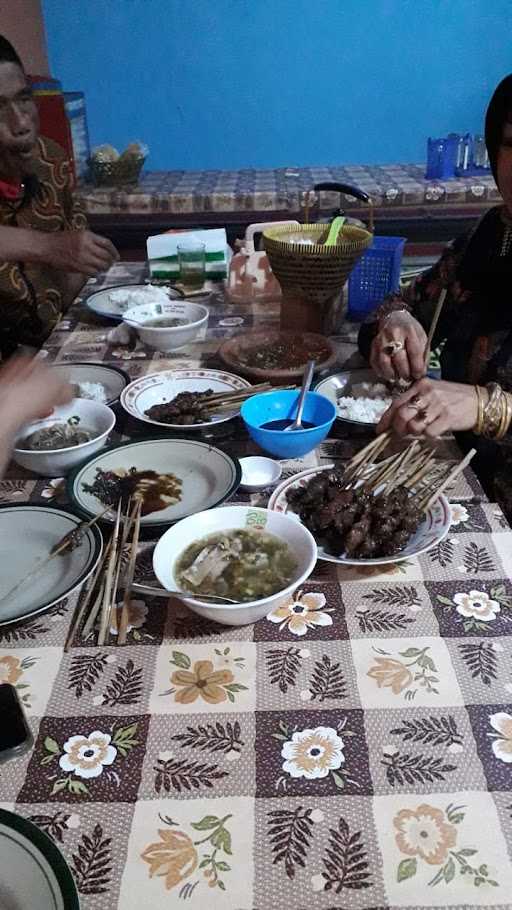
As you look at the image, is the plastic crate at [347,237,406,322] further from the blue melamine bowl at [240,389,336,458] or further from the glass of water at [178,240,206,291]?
the blue melamine bowl at [240,389,336,458]

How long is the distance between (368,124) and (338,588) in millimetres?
4559

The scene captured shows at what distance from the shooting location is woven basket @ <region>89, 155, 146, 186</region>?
14.6 ft

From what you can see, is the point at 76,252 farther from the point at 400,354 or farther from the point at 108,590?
the point at 108,590

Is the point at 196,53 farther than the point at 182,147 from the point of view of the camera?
No

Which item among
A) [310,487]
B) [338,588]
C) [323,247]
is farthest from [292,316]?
[338,588]

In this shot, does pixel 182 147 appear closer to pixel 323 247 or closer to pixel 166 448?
pixel 323 247

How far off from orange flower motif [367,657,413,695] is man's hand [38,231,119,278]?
1988 mm

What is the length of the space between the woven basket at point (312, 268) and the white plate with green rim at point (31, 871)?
1522 millimetres

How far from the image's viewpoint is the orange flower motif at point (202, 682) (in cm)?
90

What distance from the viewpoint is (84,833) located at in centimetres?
75

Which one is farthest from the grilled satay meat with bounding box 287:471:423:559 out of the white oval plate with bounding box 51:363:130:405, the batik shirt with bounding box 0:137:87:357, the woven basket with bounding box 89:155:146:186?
the woven basket with bounding box 89:155:146:186

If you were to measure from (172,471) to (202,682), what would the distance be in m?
0.58

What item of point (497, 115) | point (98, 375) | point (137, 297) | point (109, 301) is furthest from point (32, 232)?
point (497, 115)

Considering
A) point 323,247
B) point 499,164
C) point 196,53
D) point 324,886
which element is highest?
point 196,53
